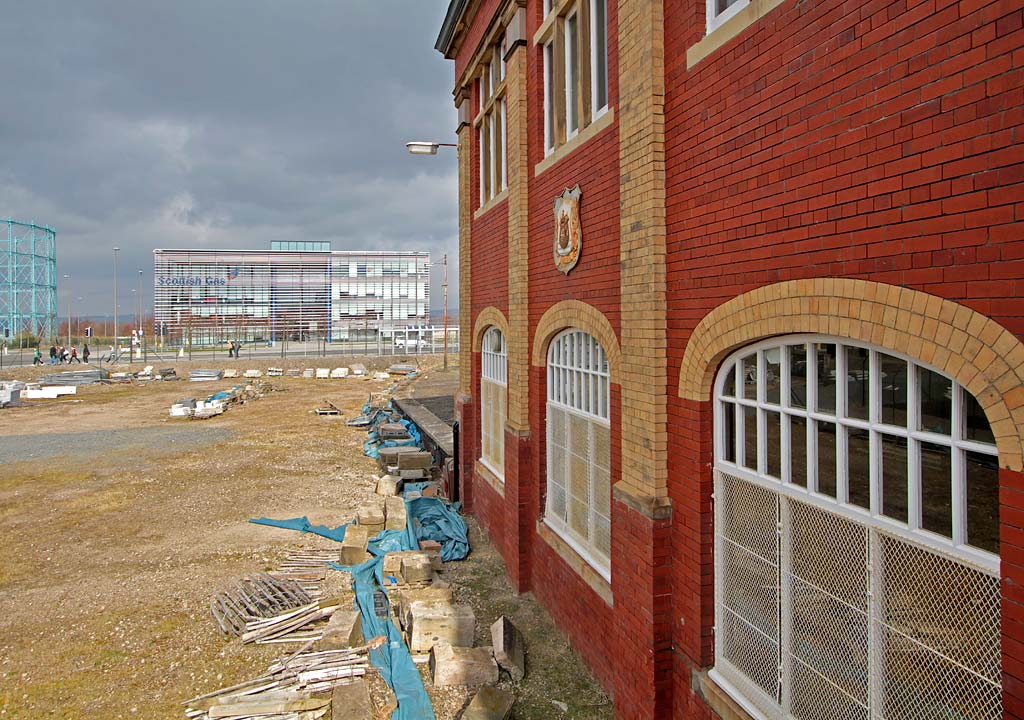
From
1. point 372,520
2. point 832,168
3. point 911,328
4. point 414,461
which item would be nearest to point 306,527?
point 372,520

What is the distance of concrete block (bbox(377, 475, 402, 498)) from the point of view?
44.8ft

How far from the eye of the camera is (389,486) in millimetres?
13797

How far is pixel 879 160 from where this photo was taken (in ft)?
10.0

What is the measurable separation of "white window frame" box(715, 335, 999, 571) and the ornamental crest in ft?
8.53

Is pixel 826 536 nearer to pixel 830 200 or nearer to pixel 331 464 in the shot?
pixel 830 200

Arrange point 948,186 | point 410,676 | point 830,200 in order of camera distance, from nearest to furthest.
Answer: point 948,186
point 830,200
point 410,676

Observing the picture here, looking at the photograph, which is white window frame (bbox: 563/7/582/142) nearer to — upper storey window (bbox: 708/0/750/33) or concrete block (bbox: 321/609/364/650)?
upper storey window (bbox: 708/0/750/33)

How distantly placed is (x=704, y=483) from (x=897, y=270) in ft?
7.05

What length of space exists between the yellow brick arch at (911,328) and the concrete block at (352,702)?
4.43m

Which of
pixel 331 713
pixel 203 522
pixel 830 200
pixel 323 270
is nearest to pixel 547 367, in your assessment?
pixel 331 713

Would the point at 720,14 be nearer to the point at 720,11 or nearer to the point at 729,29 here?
the point at 720,11

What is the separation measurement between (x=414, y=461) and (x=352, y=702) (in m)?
9.20

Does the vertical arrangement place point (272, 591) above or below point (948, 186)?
below

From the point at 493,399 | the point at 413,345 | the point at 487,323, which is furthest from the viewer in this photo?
the point at 413,345
